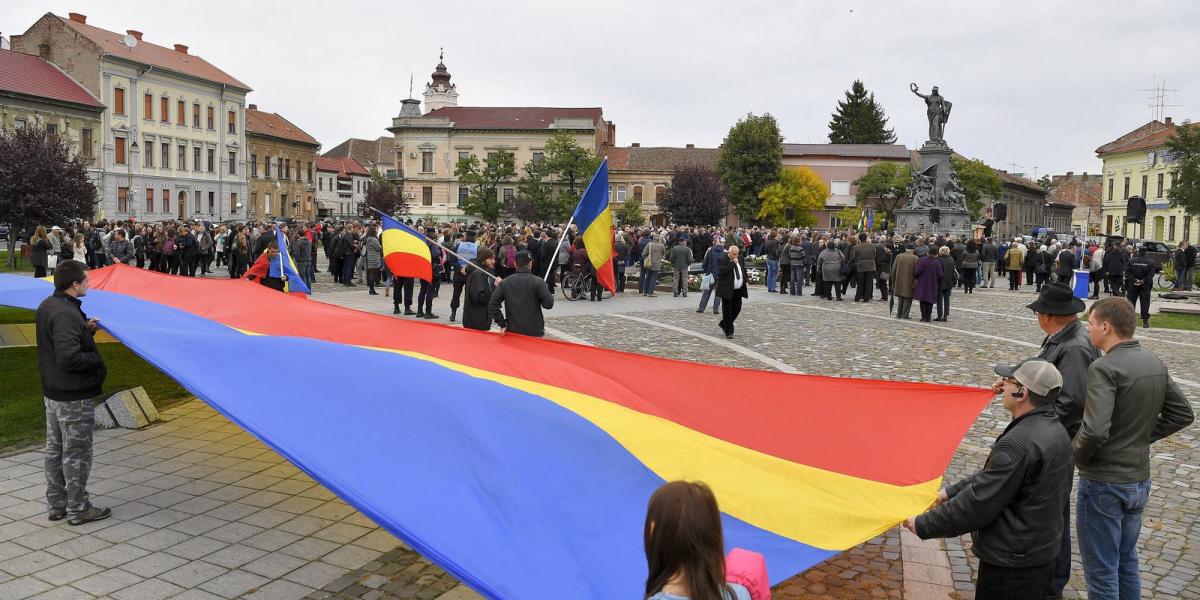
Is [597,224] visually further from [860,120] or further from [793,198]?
[860,120]

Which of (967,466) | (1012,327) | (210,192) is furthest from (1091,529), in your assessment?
(210,192)

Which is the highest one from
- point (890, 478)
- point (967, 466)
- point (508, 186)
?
point (508, 186)

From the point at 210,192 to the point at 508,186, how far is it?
106ft

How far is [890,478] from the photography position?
5.04 meters

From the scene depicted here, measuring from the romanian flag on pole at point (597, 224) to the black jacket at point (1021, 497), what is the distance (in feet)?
26.5

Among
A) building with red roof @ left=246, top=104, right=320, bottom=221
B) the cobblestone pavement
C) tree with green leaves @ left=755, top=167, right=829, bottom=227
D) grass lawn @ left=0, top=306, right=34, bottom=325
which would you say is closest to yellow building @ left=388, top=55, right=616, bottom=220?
building with red roof @ left=246, top=104, right=320, bottom=221

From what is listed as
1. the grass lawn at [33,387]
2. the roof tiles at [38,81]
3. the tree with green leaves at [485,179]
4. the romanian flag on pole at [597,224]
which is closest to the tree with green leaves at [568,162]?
the tree with green leaves at [485,179]

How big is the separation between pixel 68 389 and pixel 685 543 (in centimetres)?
541

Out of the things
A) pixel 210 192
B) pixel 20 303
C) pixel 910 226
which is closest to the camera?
pixel 20 303

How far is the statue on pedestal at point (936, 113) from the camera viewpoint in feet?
143

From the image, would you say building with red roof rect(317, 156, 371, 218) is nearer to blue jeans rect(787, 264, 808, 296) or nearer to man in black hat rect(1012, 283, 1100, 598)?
blue jeans rect(787, 264, 808, 296)

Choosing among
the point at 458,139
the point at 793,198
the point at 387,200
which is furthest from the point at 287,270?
the point at 458,139

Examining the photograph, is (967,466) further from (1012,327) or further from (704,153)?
(704,153)

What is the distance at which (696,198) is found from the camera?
79375 mm
